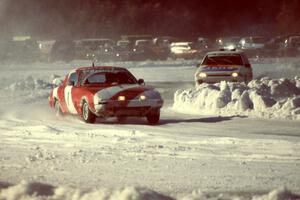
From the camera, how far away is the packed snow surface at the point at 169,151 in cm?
909

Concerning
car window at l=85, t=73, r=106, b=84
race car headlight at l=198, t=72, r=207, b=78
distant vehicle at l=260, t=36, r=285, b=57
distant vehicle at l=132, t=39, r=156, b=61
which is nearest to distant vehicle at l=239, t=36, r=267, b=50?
distant vehicle at l=260, t=36, r=285, b=57

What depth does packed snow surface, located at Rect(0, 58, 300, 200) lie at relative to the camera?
9094mm

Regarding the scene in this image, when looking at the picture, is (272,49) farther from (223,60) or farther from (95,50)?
(223,60)

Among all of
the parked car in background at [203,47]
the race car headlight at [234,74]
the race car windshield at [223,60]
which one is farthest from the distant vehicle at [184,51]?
the race car headlight at [234,74]

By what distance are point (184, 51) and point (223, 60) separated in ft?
81.3

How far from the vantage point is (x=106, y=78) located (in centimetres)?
1741

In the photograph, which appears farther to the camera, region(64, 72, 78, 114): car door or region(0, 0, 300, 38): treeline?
region(0, 0, 300, 38): treeline

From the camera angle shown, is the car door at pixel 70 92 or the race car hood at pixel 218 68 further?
the race car hood at pixel 218 68

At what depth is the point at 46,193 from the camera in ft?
28.3

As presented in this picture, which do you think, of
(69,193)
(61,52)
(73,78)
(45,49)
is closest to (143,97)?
(73,78)

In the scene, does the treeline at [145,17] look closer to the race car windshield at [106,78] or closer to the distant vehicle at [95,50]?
the distant vehicle at [95,50]

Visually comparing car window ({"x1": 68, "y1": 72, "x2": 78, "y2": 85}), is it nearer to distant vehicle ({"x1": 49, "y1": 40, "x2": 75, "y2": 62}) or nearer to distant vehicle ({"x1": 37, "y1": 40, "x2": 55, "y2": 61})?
distant vehicle ({"x1": 49, "y1": 40, "x2": 75, "y2": 62})

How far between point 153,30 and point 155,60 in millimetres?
32772

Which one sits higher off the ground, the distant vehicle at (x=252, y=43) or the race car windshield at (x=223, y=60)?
the distant vehicle at (x=252, y=43)
